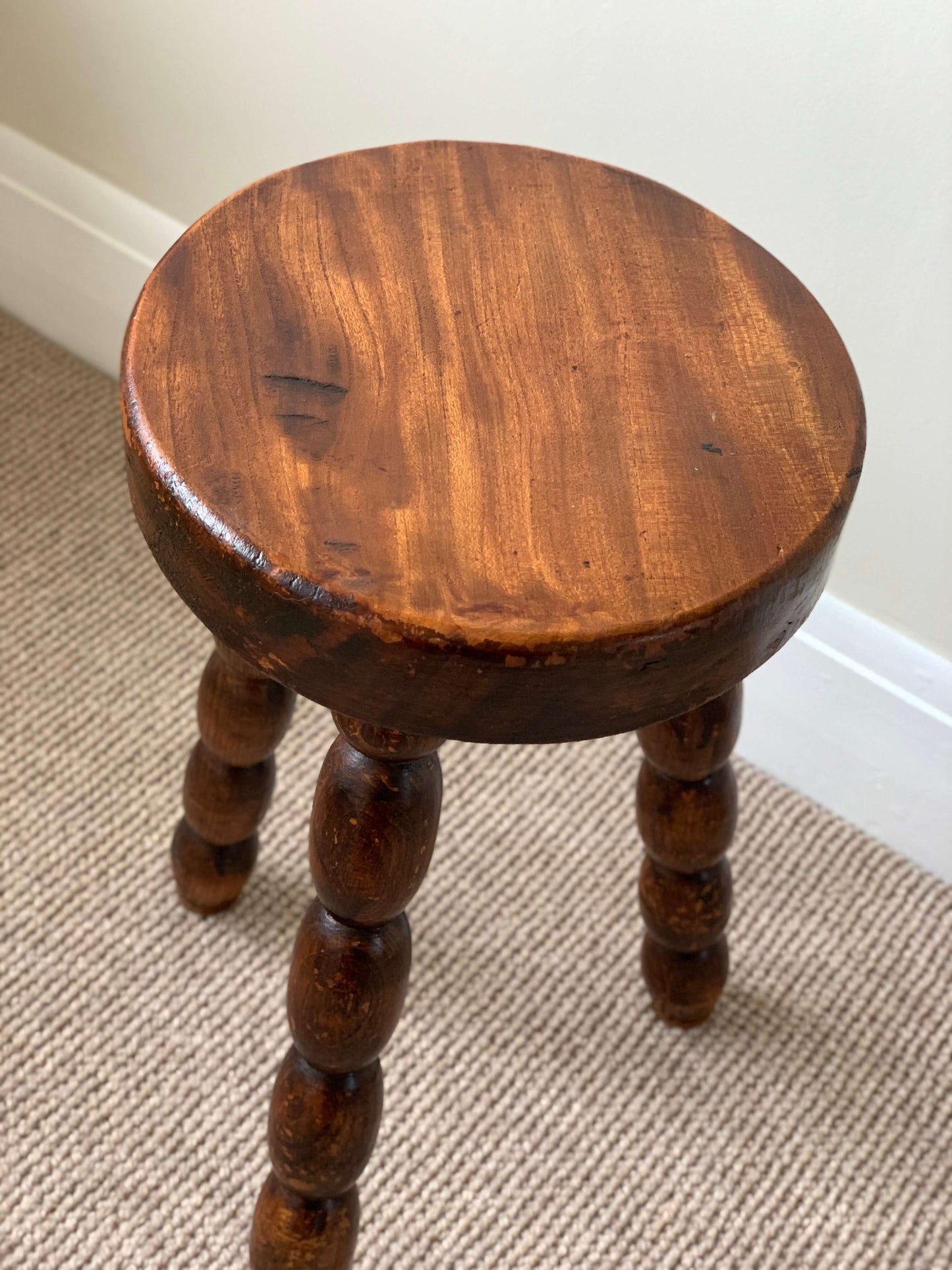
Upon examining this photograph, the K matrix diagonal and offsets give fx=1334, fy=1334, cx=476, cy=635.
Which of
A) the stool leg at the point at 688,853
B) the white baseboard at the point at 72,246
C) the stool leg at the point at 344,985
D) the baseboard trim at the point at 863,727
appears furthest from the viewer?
the white baseboard at the point at 72,246

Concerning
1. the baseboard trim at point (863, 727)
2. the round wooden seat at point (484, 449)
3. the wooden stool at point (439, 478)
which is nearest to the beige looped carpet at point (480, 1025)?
the baseboard trim at point (863, 727)

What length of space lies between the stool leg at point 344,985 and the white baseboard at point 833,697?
1.35 ft

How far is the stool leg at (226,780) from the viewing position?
2.15ft

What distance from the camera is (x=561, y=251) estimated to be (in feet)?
1.69

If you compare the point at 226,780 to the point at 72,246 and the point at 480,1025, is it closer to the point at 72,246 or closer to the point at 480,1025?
the point at 480,1025

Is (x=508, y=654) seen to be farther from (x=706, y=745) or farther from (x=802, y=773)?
(x=802, y=773)

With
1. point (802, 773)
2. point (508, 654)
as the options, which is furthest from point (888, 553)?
point (508, 654)

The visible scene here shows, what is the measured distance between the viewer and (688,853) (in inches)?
26.9

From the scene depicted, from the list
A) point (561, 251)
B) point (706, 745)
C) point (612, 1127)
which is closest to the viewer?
point (561, 251)

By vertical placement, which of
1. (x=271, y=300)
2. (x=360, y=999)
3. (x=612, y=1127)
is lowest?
(x=612, y=1127)

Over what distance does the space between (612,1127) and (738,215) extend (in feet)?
1.70

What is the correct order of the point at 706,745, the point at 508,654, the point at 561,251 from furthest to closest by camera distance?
the point at 706,745, the point at 561,251, the point at 508,654

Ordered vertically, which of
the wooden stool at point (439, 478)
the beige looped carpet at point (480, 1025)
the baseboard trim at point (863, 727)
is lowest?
the beige looped carpet at point (480, 1025)

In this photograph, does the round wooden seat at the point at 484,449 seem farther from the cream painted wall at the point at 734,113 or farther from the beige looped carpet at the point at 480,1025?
the beige looped carpet at the point at 480,1025
